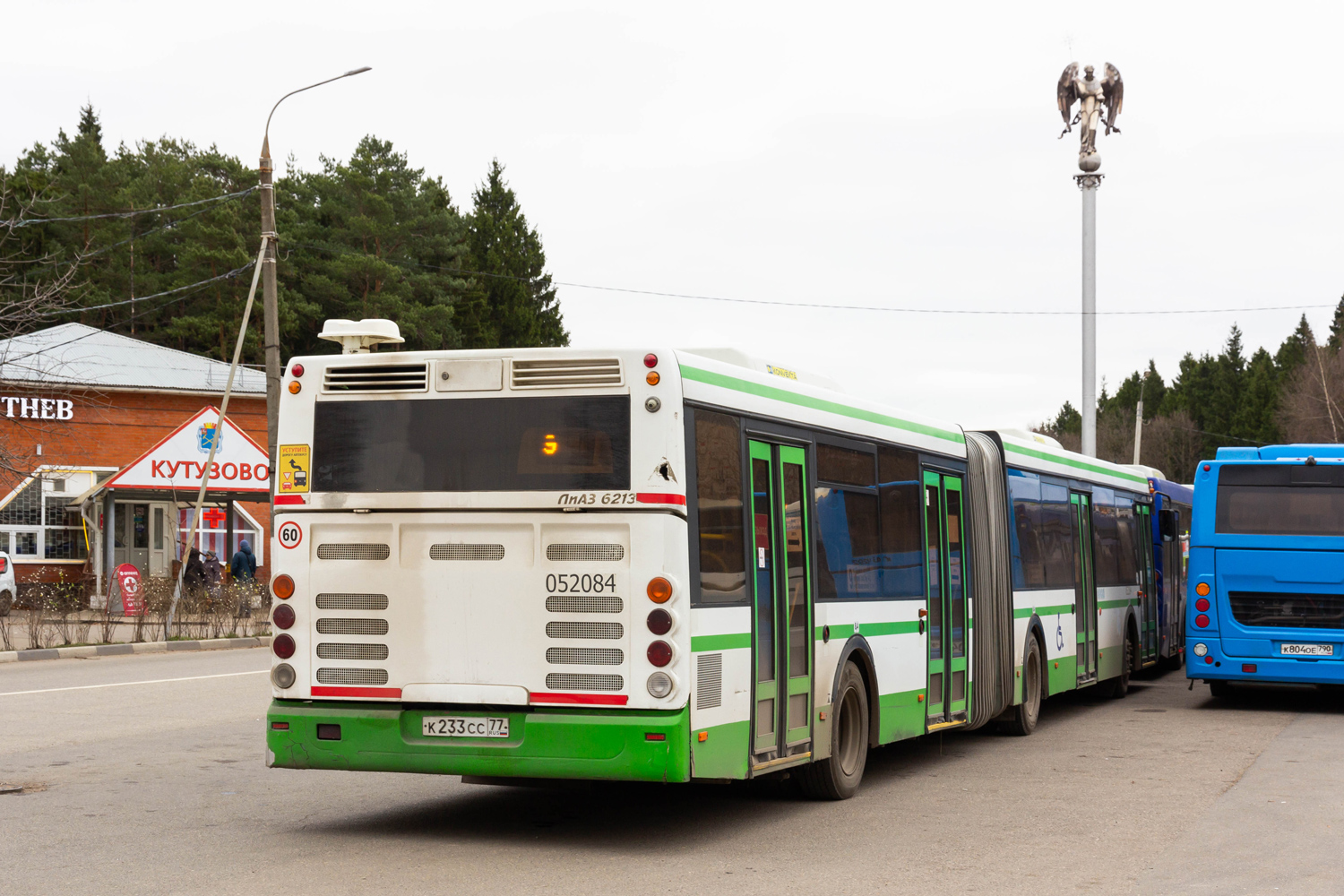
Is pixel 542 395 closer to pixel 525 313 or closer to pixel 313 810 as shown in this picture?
pixel 313 810

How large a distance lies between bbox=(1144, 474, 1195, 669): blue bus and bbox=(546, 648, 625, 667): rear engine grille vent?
44.5 ft

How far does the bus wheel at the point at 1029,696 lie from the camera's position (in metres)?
14.2

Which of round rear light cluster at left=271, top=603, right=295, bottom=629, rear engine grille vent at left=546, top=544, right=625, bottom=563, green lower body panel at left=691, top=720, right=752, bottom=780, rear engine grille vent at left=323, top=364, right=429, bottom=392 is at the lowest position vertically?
green lower body panel at left=691, top=720, right=752, bottom=780

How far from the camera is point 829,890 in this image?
7199 millimetres

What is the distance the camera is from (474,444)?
8.37m

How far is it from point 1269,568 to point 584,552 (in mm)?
11118

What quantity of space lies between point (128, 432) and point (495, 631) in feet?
116

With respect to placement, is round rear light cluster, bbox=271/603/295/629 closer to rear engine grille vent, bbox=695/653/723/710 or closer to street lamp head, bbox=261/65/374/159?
rear engine grille vent, bbox=695/653/723/710

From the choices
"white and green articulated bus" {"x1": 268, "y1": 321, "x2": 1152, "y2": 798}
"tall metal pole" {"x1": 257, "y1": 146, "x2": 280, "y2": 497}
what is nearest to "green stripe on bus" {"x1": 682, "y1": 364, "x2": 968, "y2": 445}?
"white and green articulated bus" {"x1": 268, "y1": 321, "x2": 1152, "y2": 798}

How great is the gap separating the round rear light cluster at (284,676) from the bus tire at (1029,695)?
7776mm

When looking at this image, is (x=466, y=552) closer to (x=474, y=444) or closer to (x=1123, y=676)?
(x=474, y=444)

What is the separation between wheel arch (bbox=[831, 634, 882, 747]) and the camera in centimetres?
1002

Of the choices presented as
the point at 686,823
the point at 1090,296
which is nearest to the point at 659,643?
the point at 686,823

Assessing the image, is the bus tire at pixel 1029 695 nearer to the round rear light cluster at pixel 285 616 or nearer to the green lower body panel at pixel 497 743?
the green lower body panel at pixel 497 743
